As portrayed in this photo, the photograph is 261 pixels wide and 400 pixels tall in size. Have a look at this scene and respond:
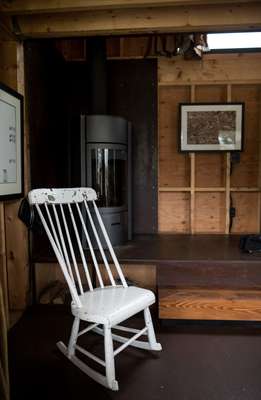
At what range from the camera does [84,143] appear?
2877 millimetres

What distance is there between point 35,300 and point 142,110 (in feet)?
7.34

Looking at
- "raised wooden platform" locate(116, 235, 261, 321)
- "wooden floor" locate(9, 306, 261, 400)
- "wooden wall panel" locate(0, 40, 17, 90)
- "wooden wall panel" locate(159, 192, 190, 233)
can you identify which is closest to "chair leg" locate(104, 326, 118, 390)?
"wooden floor" locate(9, 306, 261, 400)

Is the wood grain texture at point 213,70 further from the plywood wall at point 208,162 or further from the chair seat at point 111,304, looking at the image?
the chair seat at point 111,304

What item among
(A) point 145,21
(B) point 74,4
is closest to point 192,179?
(A) point 145,21

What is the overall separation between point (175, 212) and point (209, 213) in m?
0.38

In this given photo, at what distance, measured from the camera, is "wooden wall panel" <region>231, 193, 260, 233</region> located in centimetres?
A: 368

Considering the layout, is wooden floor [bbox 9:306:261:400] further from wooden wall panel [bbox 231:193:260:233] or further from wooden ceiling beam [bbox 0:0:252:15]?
wooden ceiling beam [bbox 0:0:252:15]

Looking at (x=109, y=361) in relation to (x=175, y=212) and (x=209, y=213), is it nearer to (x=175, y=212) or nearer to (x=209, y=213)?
(x=175, y=212)

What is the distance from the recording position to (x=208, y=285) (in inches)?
96.7

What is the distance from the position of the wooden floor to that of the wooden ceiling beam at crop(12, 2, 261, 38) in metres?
2.09

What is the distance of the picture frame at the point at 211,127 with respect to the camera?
142 inches

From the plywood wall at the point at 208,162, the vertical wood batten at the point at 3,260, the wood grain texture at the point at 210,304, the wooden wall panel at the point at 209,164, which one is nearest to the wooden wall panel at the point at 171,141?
the plywood wall at the point at 208,162

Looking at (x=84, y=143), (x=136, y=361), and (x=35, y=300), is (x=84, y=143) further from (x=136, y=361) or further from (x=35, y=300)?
(x=136, y=361)

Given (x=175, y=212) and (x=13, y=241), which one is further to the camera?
(x=175, y=212)
